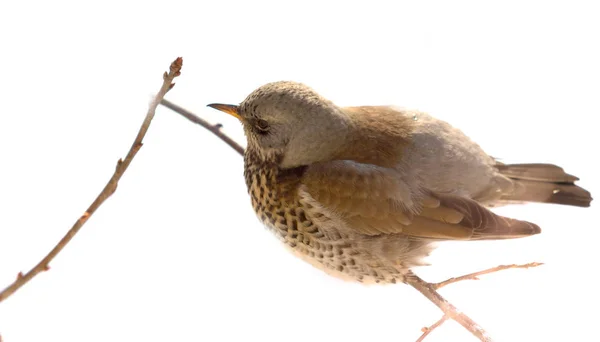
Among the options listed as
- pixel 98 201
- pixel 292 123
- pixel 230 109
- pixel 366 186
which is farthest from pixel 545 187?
pixel 98 201

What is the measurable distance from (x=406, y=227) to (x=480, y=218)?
0.71 feet

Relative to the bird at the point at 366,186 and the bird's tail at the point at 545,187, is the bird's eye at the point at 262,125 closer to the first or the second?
the bird at the point at 366,186

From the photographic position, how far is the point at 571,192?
2.04 m

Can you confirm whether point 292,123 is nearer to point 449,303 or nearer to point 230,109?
point 230,109

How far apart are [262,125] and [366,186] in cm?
37

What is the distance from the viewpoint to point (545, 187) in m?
2.05

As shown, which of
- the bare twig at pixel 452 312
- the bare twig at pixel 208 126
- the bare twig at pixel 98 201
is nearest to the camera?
the bare twig at pixel 98 201

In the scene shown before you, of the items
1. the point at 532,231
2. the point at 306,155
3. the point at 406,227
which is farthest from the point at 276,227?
the point at 532,231

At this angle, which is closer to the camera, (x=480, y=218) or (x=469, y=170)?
(x=480, y=218)

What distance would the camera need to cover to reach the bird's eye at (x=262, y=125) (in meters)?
1.93

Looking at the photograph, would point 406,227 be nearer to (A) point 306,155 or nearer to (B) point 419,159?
(B) point 419,159

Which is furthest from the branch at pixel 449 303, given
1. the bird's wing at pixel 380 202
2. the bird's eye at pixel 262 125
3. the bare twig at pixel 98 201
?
the bare twig at pixel 98 201

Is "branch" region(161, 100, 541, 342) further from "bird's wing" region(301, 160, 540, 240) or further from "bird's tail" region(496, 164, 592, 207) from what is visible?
"bird's tail" region(496, 164, 592, 207)

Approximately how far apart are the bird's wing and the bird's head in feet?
0.26
